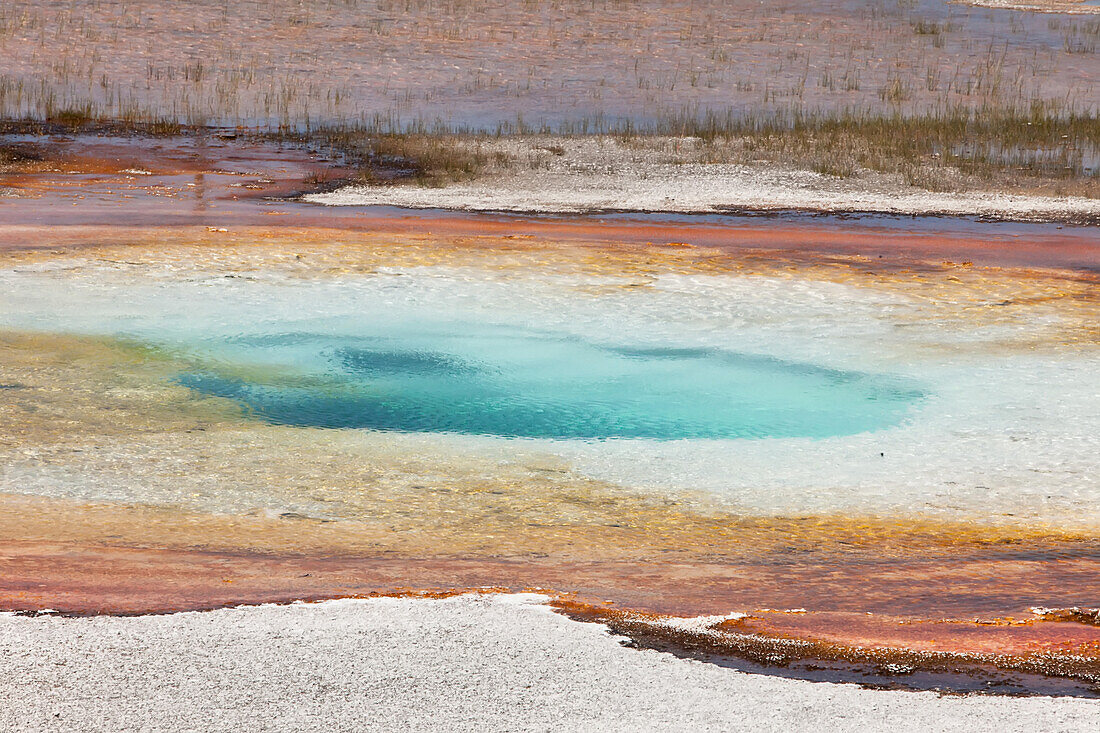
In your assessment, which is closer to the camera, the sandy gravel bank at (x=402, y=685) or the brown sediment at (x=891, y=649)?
the sandy gravel bank at (x=402, y=685)

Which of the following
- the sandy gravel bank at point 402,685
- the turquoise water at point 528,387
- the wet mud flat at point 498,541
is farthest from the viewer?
the turquoise water at point 528,387

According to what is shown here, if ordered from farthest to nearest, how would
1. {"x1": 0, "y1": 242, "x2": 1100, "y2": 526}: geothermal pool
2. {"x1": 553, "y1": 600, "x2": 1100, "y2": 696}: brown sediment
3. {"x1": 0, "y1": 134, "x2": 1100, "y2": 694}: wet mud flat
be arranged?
{"x1": 0, "y1": 242, "x2": 1100, "y2": 526}: geothermal pool → {"x1": 0, "y1": 134, "x2": 1100, "y2": 694}: wet mud flat → {"x1": 553, "y1": 600, "x2": 1100, "y2": 696}: brown sediment

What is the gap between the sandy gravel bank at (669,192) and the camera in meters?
10.7

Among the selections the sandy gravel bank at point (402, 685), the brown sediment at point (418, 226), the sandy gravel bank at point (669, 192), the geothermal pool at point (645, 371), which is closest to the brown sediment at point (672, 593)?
the sandy gravel bank at point (402, 685)

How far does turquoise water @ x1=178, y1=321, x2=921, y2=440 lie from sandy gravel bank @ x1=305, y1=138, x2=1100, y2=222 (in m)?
4.17

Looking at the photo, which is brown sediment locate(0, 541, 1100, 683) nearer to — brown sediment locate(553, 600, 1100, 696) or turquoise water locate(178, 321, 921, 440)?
brown sediment locate(553, 600, 1100, 696)

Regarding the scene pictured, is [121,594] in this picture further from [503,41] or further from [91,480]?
[503,41]

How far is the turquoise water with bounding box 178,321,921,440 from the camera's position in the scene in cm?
529

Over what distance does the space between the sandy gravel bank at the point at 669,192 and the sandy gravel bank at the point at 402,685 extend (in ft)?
25.0

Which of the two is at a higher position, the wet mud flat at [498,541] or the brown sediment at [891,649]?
the brown sediment at [891,649]

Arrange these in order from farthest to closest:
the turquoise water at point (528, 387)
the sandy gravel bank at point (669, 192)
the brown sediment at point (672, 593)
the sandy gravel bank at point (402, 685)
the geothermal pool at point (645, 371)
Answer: the sandy gravel bank at point (669, 192) < the turquoise water at point (528, 387) < the geothermal pool at point (645, 371) < the brown sediment at point (672, 593) < the sandy gravel bank at point (402, 685)

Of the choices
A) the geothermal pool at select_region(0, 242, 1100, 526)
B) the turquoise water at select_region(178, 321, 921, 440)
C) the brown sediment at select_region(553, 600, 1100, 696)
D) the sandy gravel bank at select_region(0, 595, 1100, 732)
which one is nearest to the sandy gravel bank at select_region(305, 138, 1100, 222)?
the geothermal pool at select_region(0, 242, 1100, 526)

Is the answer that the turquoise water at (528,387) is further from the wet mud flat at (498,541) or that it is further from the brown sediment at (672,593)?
the brown sediment at (672,593)

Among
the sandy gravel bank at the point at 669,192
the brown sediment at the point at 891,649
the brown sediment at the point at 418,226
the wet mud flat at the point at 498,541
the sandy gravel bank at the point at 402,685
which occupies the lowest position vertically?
the wet mud flat at the point at 498,541
